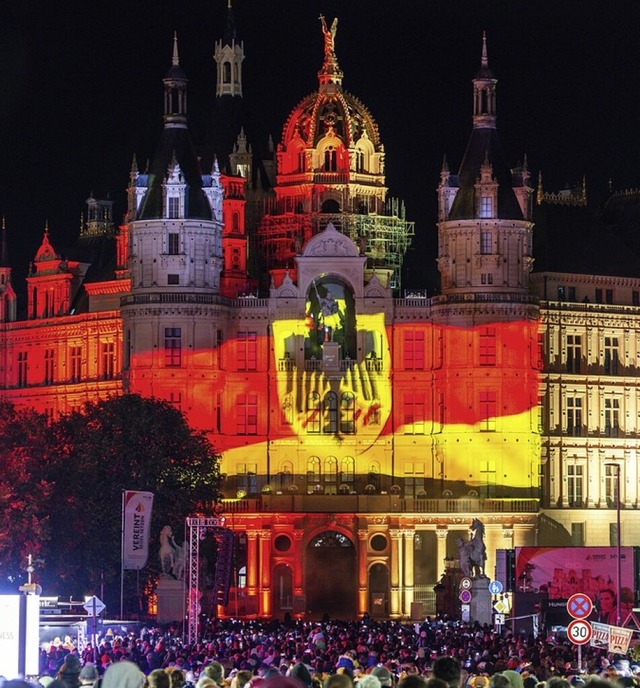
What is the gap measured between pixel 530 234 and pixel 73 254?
1255 inches

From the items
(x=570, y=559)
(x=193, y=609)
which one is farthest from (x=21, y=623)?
(x=570, y=559)

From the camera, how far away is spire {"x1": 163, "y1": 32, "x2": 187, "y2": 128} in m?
138

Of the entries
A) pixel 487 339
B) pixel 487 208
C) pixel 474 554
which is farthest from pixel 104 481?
pixel 487 208

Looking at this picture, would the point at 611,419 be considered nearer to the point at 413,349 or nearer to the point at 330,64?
the point at 413,349

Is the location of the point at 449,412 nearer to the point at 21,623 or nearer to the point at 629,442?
the point at 629,442

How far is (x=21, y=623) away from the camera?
43.2 meters

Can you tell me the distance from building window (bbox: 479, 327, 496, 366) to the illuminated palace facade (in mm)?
55

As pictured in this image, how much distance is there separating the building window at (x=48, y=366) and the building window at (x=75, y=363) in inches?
77.1

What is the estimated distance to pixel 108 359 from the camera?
14625 cm

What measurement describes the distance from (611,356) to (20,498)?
57628 millimetres

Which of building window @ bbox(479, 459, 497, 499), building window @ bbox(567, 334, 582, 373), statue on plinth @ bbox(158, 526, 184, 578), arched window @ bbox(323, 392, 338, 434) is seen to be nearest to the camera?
statue on plinth @ bbox(158, 526, 184, 578)

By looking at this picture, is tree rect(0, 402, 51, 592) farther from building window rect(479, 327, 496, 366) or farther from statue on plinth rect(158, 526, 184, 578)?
building window rect(479, 327, 496, 366)

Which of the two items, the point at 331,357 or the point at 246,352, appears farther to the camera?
the point at 246,352

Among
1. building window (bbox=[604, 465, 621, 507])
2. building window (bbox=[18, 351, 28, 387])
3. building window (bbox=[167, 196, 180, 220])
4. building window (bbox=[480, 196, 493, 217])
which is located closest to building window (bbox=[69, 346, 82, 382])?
building window (bbox=[18, 351, 28, 387])
